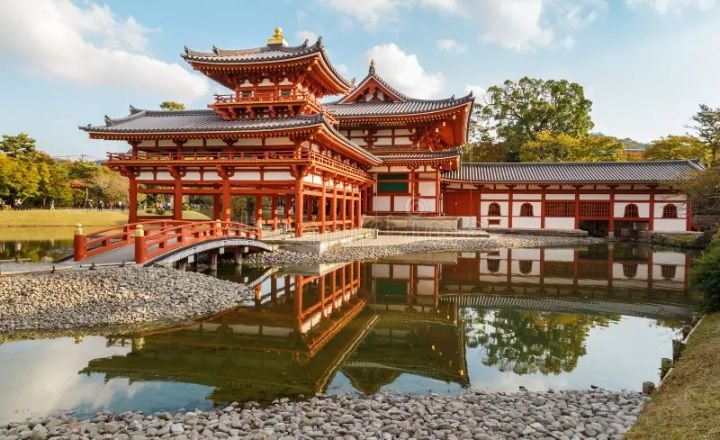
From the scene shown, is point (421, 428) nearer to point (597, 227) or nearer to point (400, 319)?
point (400, 319)

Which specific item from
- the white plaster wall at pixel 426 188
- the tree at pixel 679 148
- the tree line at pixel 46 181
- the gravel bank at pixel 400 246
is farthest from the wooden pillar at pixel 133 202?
the tree at pixel 679 148

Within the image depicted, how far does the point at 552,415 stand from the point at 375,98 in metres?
28.9

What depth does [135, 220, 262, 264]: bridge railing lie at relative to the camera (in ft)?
43.2

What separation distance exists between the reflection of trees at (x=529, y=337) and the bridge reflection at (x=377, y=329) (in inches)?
1.4

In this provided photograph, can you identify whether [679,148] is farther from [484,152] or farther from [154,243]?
[154,243]

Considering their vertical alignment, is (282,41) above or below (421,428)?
above

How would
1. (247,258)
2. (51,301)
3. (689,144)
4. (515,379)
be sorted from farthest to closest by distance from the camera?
(689,144) → (247,258) → (51,301) → (515,379)

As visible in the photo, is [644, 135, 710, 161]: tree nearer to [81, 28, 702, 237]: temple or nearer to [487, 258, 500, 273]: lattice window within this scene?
[81, 28, 702, 237]: temple

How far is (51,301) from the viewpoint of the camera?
33.9 feet

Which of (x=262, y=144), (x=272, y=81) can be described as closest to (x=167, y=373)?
(x=262, y=144)

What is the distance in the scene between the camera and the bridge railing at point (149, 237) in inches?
517

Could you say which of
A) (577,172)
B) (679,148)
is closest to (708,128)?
(679,148)

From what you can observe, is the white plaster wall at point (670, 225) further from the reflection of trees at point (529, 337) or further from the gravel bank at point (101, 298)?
the gravel bank at point (101, 298)

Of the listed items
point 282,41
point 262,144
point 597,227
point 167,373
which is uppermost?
point 282,41
